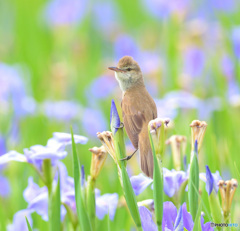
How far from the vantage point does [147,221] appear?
67 centimetres

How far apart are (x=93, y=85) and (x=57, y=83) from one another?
0.23m

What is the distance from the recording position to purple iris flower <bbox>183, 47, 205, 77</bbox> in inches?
91.8

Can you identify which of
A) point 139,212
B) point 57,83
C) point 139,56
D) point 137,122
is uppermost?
point 139,56

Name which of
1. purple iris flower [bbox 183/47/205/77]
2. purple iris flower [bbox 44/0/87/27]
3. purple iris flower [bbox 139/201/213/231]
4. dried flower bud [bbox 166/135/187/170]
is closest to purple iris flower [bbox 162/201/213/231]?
purple iris flower [bbox 139/201/213/231]

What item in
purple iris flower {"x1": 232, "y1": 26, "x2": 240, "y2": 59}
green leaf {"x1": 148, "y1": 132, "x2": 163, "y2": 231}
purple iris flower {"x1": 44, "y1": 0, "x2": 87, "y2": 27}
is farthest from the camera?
purple iris flower {"x1": 44, "y1": 0, "x2": 87, "y2": 27}

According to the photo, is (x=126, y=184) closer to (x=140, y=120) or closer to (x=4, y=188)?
(x=140, y=120)

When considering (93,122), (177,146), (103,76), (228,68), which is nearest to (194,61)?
(228,68)

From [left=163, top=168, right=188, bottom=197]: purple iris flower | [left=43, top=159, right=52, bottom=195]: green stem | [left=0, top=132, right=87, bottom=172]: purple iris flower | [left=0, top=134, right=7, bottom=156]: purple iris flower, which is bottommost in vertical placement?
[left=163, top=168, right=188, bottom=197]: purple iris flower

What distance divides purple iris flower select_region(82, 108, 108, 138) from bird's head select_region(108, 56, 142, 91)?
3.38 ft

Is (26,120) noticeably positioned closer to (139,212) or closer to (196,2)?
(139,212)

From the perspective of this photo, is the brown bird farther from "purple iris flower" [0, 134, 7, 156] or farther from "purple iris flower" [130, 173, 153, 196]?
"purple iris flower" [0, 134, 7, 156]

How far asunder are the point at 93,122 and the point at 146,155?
4.21 ft

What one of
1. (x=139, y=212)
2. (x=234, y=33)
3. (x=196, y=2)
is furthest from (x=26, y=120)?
(x=196, y=2)

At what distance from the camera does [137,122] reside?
74 cm
